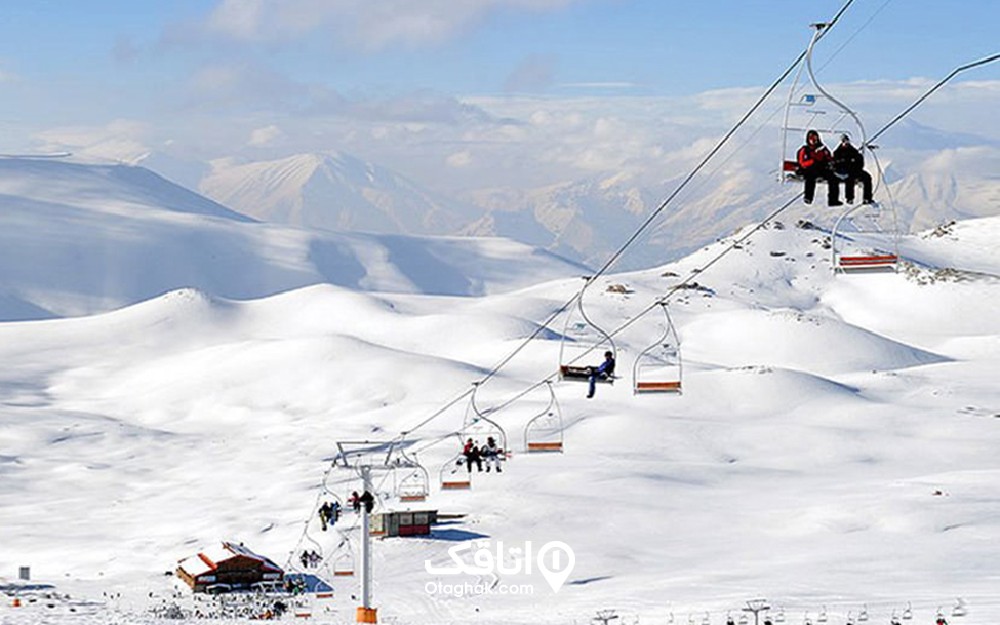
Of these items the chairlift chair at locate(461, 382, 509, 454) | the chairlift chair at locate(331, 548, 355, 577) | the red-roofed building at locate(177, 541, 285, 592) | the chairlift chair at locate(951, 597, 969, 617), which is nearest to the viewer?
the chairlift chair at locate(461, 382, 509, 454)

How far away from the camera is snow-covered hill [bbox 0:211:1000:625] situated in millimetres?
49000

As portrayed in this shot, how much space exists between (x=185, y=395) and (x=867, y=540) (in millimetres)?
72787

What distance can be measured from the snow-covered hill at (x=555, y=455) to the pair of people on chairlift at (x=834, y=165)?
19.7 meters

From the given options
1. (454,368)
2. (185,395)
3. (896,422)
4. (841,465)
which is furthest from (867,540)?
(185,395)

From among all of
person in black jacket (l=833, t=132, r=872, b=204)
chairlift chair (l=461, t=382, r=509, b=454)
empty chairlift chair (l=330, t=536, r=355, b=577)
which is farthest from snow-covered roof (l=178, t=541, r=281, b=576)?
person in black jacket (l=833, t=132, r=872, b=204)

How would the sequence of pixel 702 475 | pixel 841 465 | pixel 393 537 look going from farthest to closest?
pixel 841 465
pixel 702 475
pixel 393 537

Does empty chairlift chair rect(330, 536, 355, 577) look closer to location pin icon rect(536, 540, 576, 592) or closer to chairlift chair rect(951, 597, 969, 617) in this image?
location pin icon rect(536, 540, 576, 592)

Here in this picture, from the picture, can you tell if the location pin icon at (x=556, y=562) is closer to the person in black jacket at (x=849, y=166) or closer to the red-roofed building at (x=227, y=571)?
the red-roofed building at (x=227, y=571)

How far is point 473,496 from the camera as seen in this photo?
6738cm

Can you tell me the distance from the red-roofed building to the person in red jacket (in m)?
36.7

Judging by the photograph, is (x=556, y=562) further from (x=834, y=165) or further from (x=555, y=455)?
(x=834, y=165)

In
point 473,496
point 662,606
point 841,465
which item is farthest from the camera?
point 841,465

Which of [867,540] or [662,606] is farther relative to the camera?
[867,540]

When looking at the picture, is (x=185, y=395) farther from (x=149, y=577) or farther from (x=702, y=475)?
(x=149, y=577)
